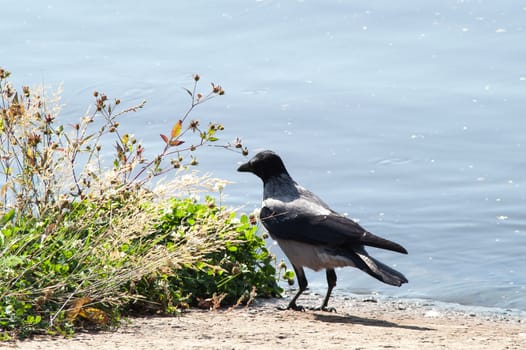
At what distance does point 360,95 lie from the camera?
14484mm

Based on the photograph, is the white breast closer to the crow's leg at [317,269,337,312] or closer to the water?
the crow's leg at [317,269,337,312]

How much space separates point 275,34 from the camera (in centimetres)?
1723

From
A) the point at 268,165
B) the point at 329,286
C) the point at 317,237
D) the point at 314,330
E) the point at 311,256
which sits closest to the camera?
the point at 314,330

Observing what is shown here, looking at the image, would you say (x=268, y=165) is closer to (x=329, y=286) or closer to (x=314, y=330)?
(x=329, y=286)

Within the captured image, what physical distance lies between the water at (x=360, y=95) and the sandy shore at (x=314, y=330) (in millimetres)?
679

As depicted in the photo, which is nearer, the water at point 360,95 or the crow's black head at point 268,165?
the crow's black head at point 268,165

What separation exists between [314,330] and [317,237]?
40.0 inches

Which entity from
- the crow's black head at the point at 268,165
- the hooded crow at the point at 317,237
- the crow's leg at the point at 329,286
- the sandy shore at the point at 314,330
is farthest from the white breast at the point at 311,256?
the crow's black head at the point at 268,165

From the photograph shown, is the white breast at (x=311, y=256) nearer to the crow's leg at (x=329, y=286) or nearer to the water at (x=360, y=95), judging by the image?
the crow's leg at (x=329, y=286)

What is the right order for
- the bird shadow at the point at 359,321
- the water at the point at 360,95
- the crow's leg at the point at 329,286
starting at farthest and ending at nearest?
the water at the point at 360,95 → the crow's leg at the point at 329,286 → the bird shadow at the point at 359,321

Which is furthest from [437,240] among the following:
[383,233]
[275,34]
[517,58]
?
[275,34]

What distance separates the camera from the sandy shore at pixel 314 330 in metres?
6.91

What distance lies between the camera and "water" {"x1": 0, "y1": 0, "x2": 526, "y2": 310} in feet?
35.5

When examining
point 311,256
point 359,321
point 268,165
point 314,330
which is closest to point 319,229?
point 311,256
